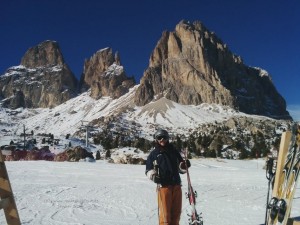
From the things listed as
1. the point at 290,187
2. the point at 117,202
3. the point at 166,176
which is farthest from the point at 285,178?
the point at 117,202

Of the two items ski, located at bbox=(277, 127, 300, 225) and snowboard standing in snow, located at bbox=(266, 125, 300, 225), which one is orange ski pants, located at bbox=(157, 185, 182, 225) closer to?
snowboard standing in snow, located at bbox=(266, 125, 300, 225)

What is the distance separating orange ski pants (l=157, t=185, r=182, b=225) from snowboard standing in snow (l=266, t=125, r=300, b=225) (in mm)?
2408

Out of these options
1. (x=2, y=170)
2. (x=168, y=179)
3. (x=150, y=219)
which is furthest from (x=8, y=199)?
(x=150, y=219)

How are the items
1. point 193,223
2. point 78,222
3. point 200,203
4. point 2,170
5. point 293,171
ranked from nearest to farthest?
point 2,170
point 293,171
point 193,223
point 78,222
point 200,203

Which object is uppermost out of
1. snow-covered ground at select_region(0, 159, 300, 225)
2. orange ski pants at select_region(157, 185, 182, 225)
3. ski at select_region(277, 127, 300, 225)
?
ski at select_region(277, 127, 300, 225)

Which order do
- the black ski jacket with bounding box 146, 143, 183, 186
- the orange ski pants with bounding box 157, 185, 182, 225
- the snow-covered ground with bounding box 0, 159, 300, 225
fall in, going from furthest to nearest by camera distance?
the snow-covered ground with bounding box 0, 159, 300, 225 < the black ski jacket with bounding box 146, 143, 183, 186 < the orange ski pants with bounding box 157, 185, 182, 225

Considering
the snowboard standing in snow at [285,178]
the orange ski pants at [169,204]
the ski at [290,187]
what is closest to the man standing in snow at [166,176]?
the orange ski pants at [169,204]

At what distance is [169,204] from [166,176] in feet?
1.71

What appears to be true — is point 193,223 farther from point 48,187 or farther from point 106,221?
point 48,187

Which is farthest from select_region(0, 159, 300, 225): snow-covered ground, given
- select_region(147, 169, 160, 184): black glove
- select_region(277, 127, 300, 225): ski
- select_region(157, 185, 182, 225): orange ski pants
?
select_region(277, 127, 300, 225): ski

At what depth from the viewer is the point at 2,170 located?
15.3 feet

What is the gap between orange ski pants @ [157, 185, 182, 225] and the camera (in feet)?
24.8

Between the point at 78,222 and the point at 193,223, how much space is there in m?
3.16

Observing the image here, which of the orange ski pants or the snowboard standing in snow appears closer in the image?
the snowboard standing in snow
